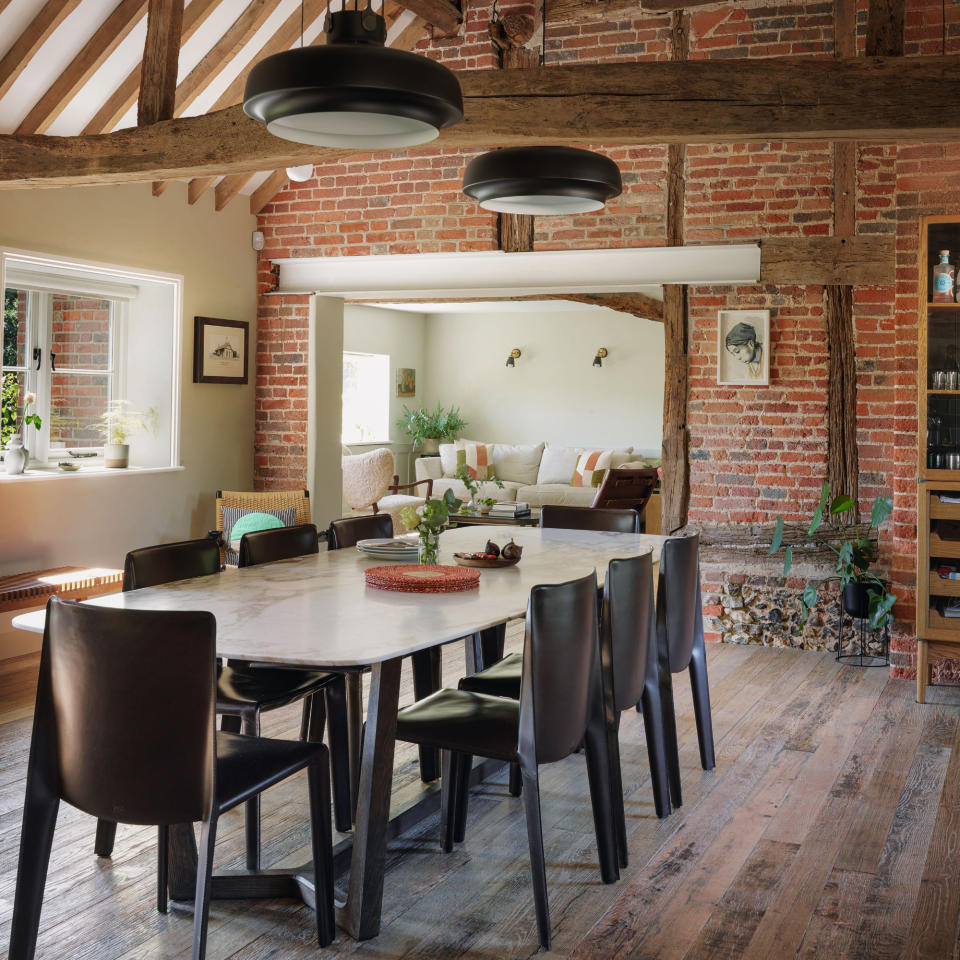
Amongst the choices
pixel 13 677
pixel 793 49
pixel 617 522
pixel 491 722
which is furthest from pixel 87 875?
pixel 793 49

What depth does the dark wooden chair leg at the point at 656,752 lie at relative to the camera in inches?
144

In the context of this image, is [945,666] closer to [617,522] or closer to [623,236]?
[617,522]

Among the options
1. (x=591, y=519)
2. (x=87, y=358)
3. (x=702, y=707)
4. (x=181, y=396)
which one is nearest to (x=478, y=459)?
(x=181, y=396)

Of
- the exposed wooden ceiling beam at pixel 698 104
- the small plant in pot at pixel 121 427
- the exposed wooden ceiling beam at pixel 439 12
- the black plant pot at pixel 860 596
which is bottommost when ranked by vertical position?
the black plant pot at pixel 860 596

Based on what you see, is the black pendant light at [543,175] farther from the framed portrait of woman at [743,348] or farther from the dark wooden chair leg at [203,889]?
the framed portrait of woman at [743,348]

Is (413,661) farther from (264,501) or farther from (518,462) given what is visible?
(518,462)

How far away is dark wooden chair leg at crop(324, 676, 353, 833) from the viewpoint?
3.36 metres

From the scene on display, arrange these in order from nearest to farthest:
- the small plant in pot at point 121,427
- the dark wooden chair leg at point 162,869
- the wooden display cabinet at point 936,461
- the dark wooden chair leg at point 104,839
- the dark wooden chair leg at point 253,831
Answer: the dark wooden chair leg at point 162,869
the dark wooden chair leg at point 253,831
the dark wooden chair leg at point 104,839
the wooden display cabinet at point 936,461
the small plant in pot at point 121,427

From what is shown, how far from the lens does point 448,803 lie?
3352 mm

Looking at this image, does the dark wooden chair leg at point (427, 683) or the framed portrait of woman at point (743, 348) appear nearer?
the dark wooden chair leg at point (427, 683)

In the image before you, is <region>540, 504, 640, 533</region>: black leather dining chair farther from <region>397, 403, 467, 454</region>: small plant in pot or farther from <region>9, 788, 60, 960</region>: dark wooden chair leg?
<region>397, 403, 467, 454</region>: small plant in pot

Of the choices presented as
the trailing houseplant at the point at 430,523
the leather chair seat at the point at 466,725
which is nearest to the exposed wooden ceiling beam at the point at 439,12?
the trailing houseplant at the point at 430,523

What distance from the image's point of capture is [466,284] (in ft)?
22.9

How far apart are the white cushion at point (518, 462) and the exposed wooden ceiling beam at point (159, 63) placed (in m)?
7.51
